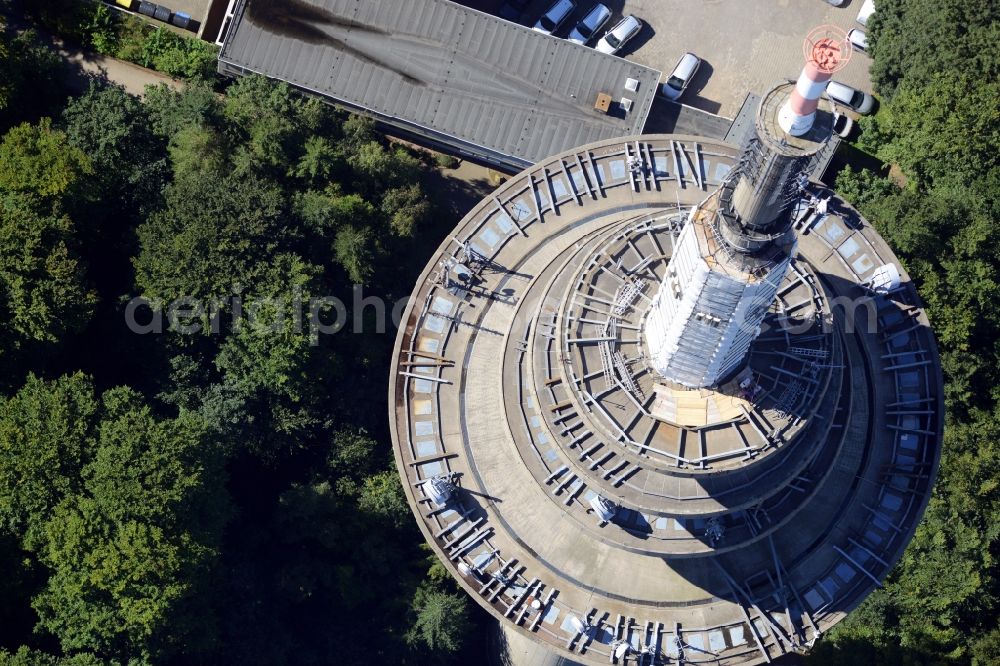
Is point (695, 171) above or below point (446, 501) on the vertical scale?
above

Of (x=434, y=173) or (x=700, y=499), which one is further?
(x=434, y=173)

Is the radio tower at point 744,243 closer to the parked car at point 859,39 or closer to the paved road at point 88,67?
the parked car at point 859,39

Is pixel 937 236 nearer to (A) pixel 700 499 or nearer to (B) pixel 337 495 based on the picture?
(A) pixel 700 499

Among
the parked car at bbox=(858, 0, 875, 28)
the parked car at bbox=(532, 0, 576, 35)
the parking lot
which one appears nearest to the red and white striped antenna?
the parking lot

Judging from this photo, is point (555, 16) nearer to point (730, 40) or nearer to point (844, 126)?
point (730, 40)

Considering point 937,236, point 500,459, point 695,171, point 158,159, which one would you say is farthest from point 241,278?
point 937,236

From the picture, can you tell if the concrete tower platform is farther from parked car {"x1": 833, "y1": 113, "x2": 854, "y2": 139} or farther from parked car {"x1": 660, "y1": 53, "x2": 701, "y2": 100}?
parked car {"x1": 833, "y1": 113, "x2": 854, "y2": 139}

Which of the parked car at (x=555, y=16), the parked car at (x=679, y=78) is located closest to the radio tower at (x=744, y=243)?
the parked car at (x=679, y=78)
